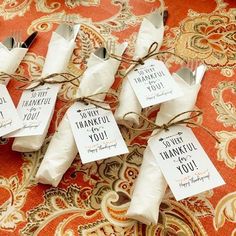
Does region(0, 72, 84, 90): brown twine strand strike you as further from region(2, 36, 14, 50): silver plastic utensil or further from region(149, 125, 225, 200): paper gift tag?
region(149, 125, 225, 200): paper gift tag

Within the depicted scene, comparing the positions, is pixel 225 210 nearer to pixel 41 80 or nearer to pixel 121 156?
pixel 121 156

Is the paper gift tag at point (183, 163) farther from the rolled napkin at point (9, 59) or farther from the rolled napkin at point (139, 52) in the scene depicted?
the rolled napkin at point (9, 59)

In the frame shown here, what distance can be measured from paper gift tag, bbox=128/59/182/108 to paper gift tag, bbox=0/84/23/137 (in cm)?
23

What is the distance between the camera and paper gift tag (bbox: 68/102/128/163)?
0.66 meters

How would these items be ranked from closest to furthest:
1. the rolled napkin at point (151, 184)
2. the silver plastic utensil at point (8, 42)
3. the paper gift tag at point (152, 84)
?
the rolled napkin at point (151, 184) → the paper gift tag at point (152, 84) → the silver plastic utensil at point (8, 42)

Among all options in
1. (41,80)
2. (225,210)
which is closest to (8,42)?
(41,80)

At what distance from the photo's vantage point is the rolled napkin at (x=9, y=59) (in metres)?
0.79

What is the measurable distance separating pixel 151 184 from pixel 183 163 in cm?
7

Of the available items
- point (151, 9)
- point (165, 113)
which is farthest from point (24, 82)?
point (151, 9)

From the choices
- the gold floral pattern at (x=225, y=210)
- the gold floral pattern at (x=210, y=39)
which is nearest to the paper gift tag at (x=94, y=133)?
the gold floral pattern at (x=225, y=210)

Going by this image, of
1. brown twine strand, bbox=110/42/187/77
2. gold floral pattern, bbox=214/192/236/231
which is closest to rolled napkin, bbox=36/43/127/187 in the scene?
brown twine strand, bbox=110/42/187/77

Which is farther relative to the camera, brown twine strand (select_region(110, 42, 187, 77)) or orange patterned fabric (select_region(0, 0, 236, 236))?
brown twine strand (select_region(110, 42, 187, 77))

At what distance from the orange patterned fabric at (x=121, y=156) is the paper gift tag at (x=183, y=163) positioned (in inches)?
1.9

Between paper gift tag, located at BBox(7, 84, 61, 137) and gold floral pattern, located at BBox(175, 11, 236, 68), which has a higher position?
paper gift tag, located at BBox(7, 84, 61, 137)
